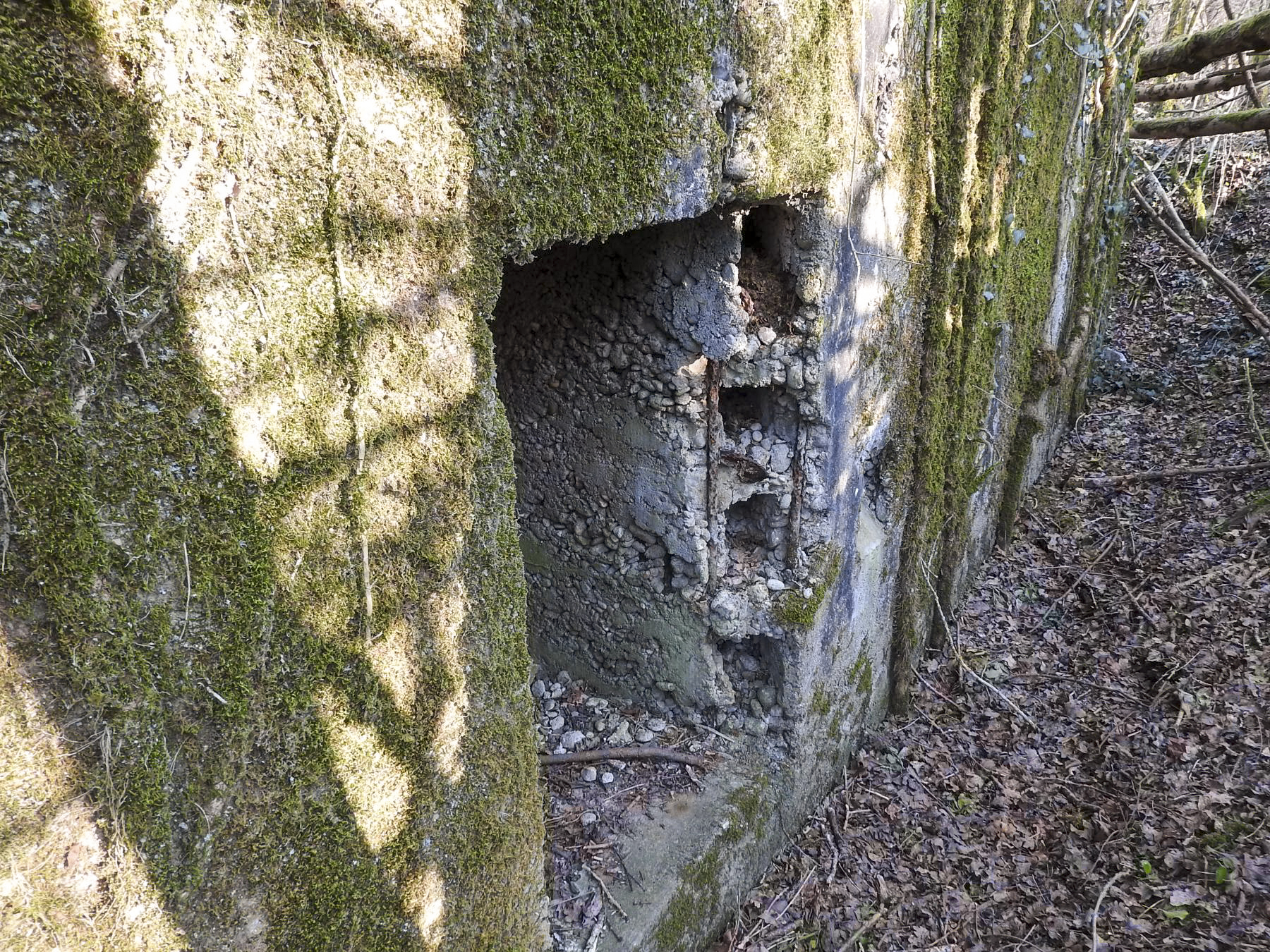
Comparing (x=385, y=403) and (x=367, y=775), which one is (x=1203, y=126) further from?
(x=367, y=775)

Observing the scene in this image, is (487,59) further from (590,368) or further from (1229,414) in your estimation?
(1229,414)

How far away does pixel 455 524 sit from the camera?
1678mm

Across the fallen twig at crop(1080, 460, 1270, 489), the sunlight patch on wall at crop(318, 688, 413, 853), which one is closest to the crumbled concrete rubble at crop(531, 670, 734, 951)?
the sunlight patch on wall at crop(318, 688, 413, 853)

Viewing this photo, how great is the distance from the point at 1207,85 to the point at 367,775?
9.08 m

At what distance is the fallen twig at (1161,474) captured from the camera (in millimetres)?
5848

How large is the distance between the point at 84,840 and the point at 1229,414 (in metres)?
8.27

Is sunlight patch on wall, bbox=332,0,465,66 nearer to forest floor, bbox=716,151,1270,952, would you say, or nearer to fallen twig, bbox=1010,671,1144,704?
forest floor, bbox=716,151,1270,952

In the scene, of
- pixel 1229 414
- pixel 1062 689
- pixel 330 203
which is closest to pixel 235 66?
pixel 330 203

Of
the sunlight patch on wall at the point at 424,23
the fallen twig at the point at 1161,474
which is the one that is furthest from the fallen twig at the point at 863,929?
the fallen twig at the point at 1161,474

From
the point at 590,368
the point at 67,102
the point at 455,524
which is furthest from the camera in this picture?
the point at 590,368

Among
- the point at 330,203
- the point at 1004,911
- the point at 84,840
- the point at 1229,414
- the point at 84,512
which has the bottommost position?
the point at 1004,911

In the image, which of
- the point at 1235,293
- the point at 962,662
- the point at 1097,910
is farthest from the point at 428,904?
the point at 1235,293

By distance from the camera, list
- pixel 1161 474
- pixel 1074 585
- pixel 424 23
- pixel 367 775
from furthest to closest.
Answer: pixel 1161 474
pixel 1074 585
pixel 367 775
pixel 424 23

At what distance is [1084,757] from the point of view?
13.2 ft
